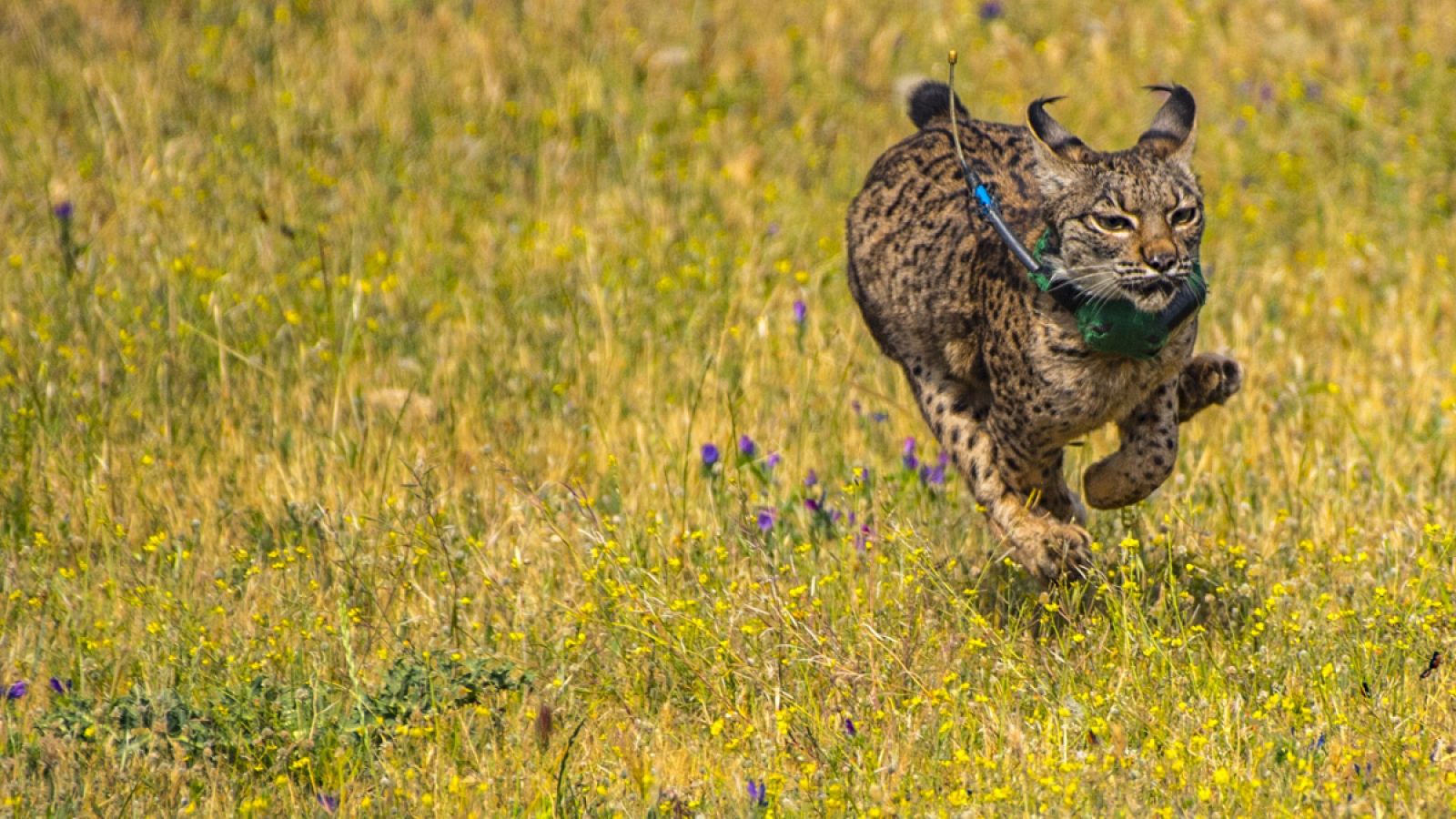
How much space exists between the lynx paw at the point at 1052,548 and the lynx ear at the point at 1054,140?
38.4 inches

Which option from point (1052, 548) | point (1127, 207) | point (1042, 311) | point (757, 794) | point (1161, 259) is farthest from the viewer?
point (1052, 548)

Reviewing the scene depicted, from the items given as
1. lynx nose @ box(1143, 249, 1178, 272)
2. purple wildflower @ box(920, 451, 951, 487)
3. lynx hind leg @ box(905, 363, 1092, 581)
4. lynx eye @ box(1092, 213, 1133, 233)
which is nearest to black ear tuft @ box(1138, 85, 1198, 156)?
lynx eye @ box(1092, 213, 1133, 233)

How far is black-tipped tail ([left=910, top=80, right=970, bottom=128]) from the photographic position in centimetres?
598

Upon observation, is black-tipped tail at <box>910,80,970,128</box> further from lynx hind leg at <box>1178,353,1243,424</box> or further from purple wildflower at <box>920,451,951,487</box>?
lynx hind leg at <box>1178,353,1243,424</box>

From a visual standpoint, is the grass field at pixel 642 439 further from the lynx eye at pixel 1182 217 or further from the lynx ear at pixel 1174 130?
the lynx ear at pixel 1174 130

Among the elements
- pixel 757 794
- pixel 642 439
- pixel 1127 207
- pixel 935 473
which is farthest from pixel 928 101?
pixel 757 794

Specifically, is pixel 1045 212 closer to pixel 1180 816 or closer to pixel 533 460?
pixel 1180 816

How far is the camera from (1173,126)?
475 centimetres

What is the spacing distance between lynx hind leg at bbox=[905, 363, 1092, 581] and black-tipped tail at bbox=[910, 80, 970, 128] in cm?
103

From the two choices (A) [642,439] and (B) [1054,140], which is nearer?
(B) [1054,140]

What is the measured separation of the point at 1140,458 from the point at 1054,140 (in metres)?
0.87

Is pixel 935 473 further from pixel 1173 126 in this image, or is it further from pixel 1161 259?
pixel 1161 259

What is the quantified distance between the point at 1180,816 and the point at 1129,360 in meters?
1.30

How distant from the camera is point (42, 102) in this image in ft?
28.5
